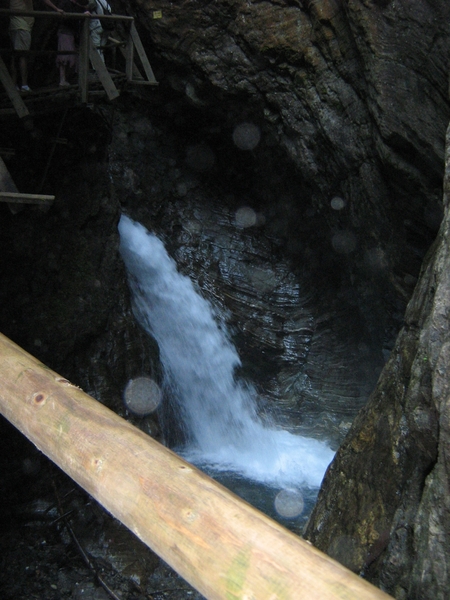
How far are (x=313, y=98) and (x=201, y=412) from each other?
4664 mm

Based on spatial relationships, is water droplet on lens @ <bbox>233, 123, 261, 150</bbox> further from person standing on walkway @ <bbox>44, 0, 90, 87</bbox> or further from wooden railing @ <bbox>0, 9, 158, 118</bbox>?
person standing on walkway @ <bbox>44, 0, 90, 87</bbox>

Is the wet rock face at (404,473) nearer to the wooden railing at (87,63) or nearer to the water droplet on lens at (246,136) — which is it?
the wooden railing at (87,63)

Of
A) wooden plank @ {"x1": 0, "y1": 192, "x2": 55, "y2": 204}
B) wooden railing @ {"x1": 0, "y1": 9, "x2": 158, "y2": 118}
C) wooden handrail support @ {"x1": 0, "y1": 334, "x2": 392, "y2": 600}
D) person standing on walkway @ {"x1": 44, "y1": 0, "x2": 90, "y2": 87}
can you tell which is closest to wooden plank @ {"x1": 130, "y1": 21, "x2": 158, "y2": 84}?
wooden railing @ {"x1": 0, "y1": 9, "x2": 158, "y2": 118}

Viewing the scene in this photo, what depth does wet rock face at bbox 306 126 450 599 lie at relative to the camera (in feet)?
7.91

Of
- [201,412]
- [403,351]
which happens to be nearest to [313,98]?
[403,351]

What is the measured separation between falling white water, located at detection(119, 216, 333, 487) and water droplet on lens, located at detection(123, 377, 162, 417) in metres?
0.46

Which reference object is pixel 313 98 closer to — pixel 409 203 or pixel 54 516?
pixel 409 203

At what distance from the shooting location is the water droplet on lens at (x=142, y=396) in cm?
688

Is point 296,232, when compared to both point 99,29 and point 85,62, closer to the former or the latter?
point 99,29

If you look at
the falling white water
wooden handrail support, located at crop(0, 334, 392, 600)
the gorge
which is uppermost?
wooden handrail support, located at crop(0, 334, 392, 600)

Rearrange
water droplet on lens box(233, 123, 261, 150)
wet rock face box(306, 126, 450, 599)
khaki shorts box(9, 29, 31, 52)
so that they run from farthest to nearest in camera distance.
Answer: water droplet on lens box(233, 123, 261, 150) → khaki shorts box(9, 29, 31, 52) → wet rock face box(306, 126, 450, 599)

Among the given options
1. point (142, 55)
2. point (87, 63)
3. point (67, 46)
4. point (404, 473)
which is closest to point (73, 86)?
point (87, 63)

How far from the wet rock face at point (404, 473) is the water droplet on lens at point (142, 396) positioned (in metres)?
3.26

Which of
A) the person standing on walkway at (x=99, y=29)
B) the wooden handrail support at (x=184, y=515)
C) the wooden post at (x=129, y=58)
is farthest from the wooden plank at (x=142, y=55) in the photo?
the wooden handrail support at (x=184, y=515)
